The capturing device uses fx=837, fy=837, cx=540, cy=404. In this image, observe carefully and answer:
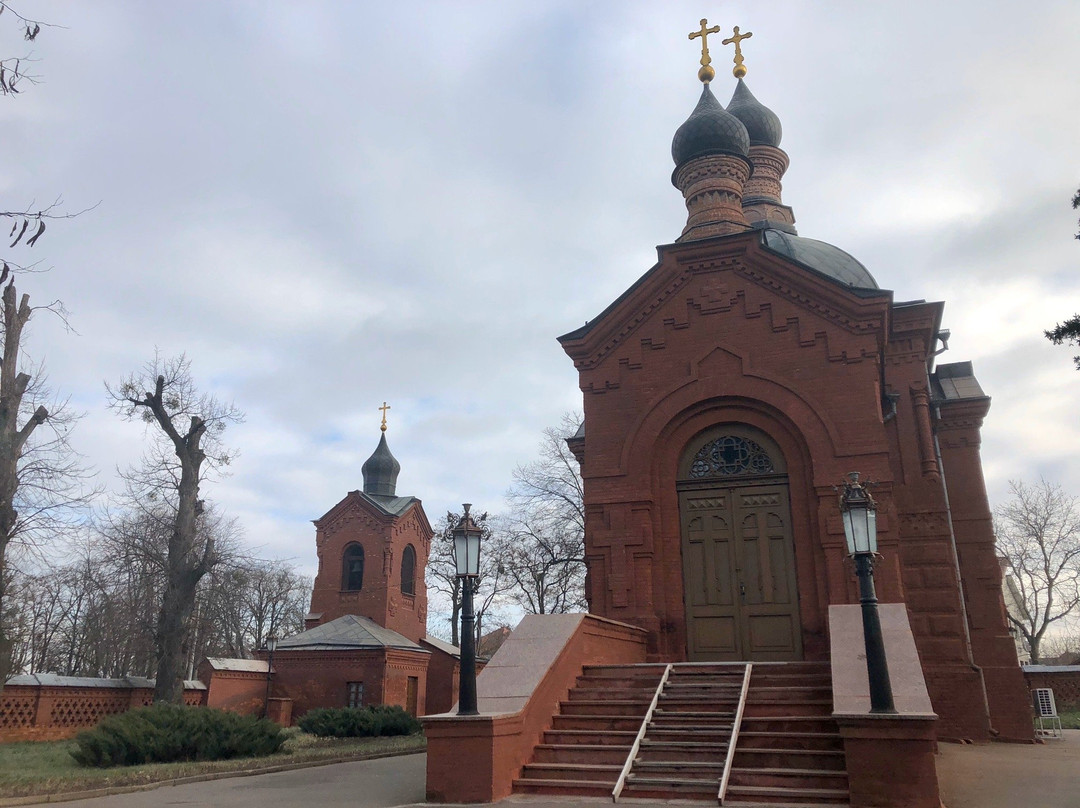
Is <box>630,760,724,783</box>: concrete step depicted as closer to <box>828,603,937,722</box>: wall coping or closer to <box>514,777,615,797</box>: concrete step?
<box>514,777,615,797</box>: concrete step

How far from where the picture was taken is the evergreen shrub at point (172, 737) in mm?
13328

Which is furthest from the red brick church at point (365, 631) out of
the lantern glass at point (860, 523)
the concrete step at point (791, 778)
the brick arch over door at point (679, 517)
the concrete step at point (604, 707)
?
the lantern glass at point (860, 523)

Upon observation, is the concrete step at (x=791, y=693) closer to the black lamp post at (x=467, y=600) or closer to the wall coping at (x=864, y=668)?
the wall coping at (x=864, y=668)

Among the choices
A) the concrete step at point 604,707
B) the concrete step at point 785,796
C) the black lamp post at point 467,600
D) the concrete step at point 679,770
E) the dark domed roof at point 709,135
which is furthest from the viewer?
the dark domed roof at point 709,135

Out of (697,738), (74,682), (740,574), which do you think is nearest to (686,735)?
(697,738)

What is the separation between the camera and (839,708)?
805cm

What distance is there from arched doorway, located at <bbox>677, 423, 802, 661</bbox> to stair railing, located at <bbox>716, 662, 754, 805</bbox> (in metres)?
2.49

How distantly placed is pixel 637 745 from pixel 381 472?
31709mm

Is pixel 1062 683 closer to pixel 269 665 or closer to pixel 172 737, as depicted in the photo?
pixel 269 665

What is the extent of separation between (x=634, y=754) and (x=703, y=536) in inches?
212

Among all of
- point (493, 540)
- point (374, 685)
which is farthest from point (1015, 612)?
point (374, 685)

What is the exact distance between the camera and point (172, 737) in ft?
45.2

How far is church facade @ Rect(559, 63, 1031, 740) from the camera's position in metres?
12.9

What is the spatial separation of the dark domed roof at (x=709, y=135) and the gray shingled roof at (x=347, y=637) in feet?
66.5
